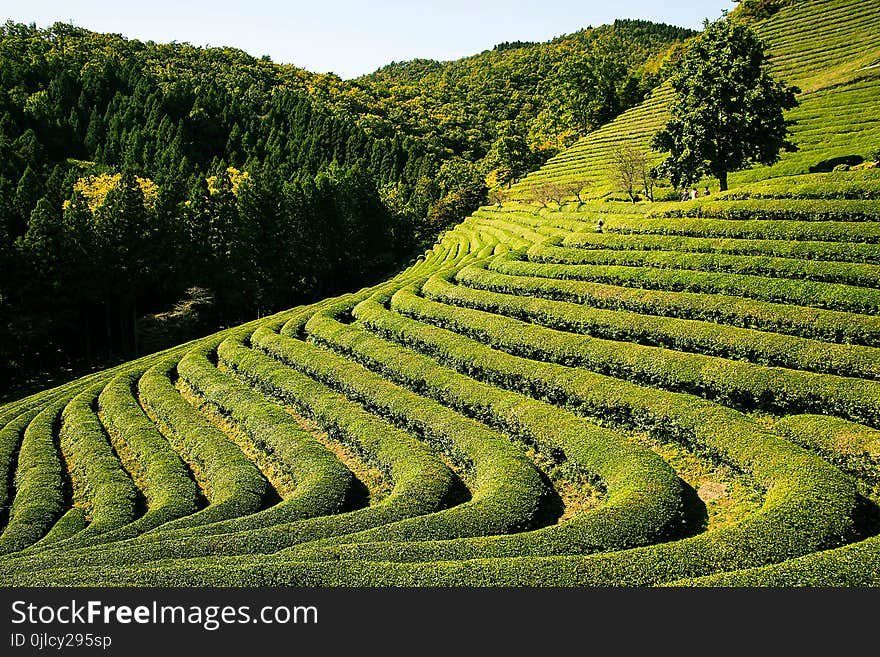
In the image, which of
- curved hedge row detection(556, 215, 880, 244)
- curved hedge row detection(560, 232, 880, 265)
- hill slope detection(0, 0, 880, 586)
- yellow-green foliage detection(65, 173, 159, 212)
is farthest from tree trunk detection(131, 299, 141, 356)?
curved hedge row detection(556, 215, 880, 244)

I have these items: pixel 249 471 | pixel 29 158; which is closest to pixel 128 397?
pixel 249 471

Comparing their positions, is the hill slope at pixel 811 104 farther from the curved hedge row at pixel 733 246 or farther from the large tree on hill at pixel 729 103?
the curved hedge row at pixel 733 246

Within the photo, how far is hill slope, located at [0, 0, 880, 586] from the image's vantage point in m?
10.3

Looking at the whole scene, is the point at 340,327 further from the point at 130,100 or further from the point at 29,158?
the point at 130,100

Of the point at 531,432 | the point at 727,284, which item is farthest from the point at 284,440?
the point at 727,284

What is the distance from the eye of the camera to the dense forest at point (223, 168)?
139 feet

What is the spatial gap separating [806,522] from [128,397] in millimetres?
24964

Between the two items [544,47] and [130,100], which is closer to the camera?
[130,100]

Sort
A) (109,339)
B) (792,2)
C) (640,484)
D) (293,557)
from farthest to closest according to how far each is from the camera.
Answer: (792,2), (109,339), (640,484), (293,557)

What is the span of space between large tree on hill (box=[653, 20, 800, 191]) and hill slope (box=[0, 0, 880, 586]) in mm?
5411

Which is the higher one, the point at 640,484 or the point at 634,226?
the point at 634,226

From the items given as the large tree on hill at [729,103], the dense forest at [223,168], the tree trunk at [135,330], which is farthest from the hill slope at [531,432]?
the dense forest at [223,168]

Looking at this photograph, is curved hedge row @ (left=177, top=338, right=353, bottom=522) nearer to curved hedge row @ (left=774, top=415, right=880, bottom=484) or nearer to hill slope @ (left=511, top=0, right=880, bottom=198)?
curved hedge row @ (left=774, top=415, right=880, bottom=484)

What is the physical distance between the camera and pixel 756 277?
20422 mm
